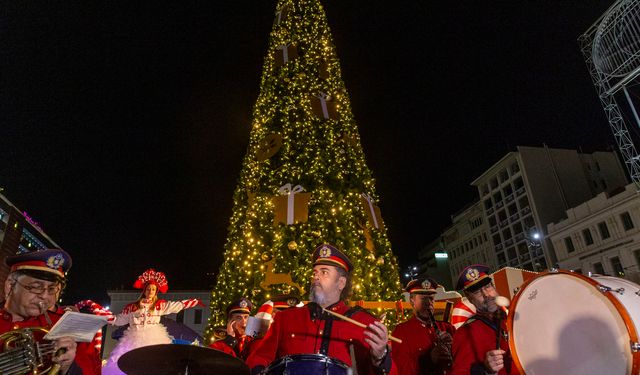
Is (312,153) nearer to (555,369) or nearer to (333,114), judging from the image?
(333,114)

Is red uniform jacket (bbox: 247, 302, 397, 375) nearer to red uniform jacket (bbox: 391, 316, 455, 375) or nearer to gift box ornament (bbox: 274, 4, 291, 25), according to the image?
red uniform jacket (bbox: 391, 316, 455, 375)

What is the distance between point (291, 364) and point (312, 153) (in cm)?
751

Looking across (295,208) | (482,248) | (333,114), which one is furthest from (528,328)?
(482,248)

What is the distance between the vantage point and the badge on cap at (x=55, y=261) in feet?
11.7

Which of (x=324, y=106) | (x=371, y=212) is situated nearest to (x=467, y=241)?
(x=371, y=212)

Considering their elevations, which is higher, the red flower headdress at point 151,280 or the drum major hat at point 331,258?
the red flower headdress at point 151,280

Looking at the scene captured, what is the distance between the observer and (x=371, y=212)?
34.9 ft

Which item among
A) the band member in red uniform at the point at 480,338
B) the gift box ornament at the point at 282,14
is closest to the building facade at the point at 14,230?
the gift box ornament at the point at 282,14

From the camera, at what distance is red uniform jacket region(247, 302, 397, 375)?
3.48m

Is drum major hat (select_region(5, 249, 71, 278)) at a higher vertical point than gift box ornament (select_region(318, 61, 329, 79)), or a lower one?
lower

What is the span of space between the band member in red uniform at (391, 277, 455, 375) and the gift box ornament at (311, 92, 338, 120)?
6365 millimetres

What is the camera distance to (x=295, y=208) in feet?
32.5

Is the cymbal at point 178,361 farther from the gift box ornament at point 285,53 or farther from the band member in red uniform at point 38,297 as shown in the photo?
the gift box ornament at point 285,53

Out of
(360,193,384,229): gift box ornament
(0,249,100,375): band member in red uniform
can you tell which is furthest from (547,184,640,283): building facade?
(0,249,100,375): band member in red uniform
